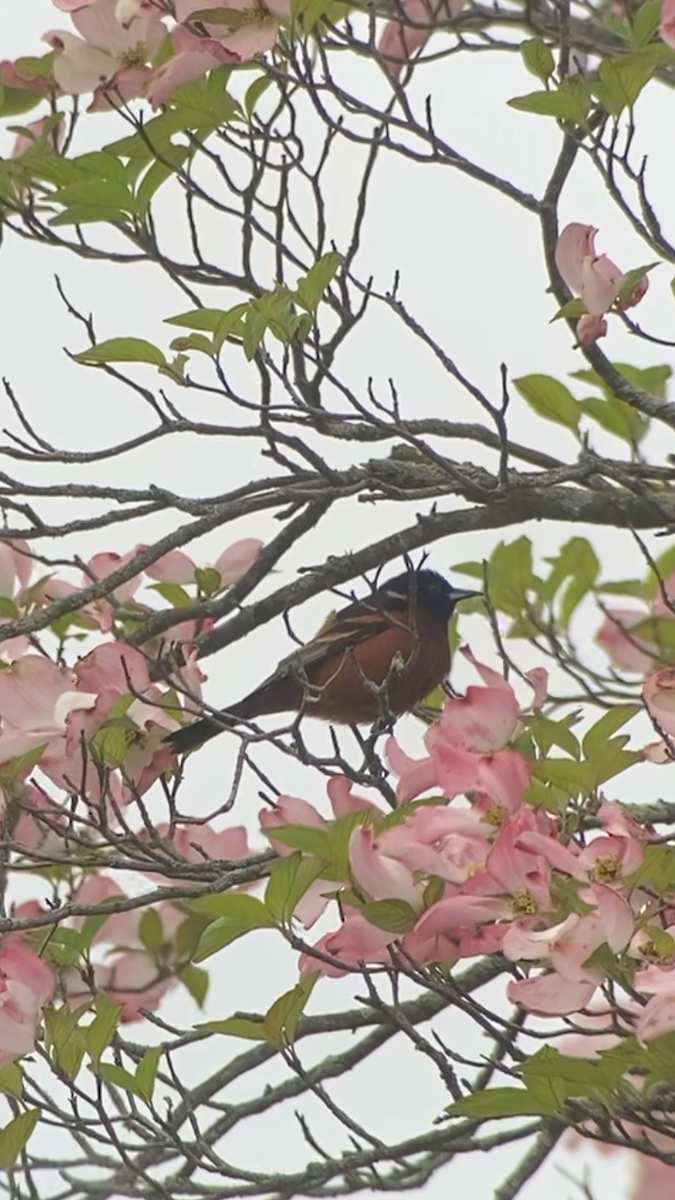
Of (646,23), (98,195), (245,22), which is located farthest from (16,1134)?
(646,23)

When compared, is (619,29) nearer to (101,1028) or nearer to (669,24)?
(669,24)

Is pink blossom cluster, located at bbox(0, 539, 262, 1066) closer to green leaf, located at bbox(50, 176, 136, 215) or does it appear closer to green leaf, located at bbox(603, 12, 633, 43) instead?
green leaf, located at bbox(50, 176, 136, 215)

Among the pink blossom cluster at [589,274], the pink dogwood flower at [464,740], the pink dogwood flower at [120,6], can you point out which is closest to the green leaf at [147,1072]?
the pink dogwood flower at [464,740]

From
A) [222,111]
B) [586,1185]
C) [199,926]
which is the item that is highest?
[222,111]

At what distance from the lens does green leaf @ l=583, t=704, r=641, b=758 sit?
2131 millimetres

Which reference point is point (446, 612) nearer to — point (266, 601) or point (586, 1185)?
point (266, 601)

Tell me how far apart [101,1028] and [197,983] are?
1.27m

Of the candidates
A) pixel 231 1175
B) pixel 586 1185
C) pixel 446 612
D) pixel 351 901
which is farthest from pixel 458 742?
pixel 446 612

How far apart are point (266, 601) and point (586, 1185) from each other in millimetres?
1429

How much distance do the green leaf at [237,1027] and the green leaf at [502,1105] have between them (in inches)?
14.1

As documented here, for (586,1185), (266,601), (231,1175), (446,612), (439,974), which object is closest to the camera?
(586,1185)

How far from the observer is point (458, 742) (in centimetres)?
221

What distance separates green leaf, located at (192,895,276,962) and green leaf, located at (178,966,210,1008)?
4.94 ft

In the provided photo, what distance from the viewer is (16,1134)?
8.09 ft
